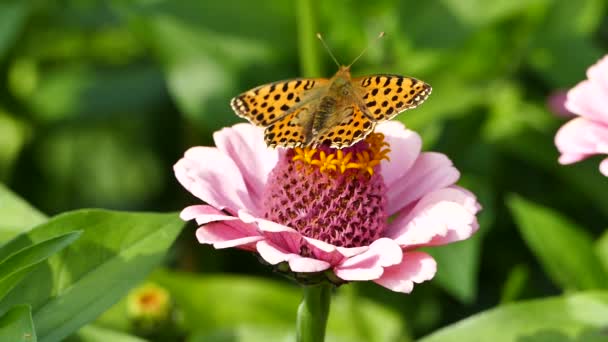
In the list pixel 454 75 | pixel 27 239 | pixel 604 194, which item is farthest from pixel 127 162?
pixel 27 239

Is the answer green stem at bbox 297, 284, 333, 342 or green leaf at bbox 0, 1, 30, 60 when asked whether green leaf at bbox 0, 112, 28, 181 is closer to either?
green leaf at bbox 0, 1, 30, 60

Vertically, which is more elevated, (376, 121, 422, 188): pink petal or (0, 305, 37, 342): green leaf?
(376, 121, 422, 188): pink petal

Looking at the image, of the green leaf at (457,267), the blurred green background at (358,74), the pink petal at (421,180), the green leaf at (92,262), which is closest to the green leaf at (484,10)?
the blurred green background at (358,74)

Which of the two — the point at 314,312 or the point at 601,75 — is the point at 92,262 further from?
the point at 601,75

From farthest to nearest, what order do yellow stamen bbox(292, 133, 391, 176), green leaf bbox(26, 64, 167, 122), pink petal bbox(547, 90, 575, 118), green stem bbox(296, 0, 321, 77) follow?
1. green leaf bbox(26, 64, 167, 122)
2. pink petal bbox(547, 90, 575, 118)
3. green stem bbox(296, 0, 321, 77)
4. yellow stamen bbox(292, 133, 391, 176)

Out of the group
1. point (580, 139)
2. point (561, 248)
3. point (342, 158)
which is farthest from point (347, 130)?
point (561, 248)

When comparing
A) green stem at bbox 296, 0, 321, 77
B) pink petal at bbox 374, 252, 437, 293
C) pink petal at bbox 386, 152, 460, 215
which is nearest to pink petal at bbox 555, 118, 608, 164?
pink petal at bbox 386, 152, 460, 215
